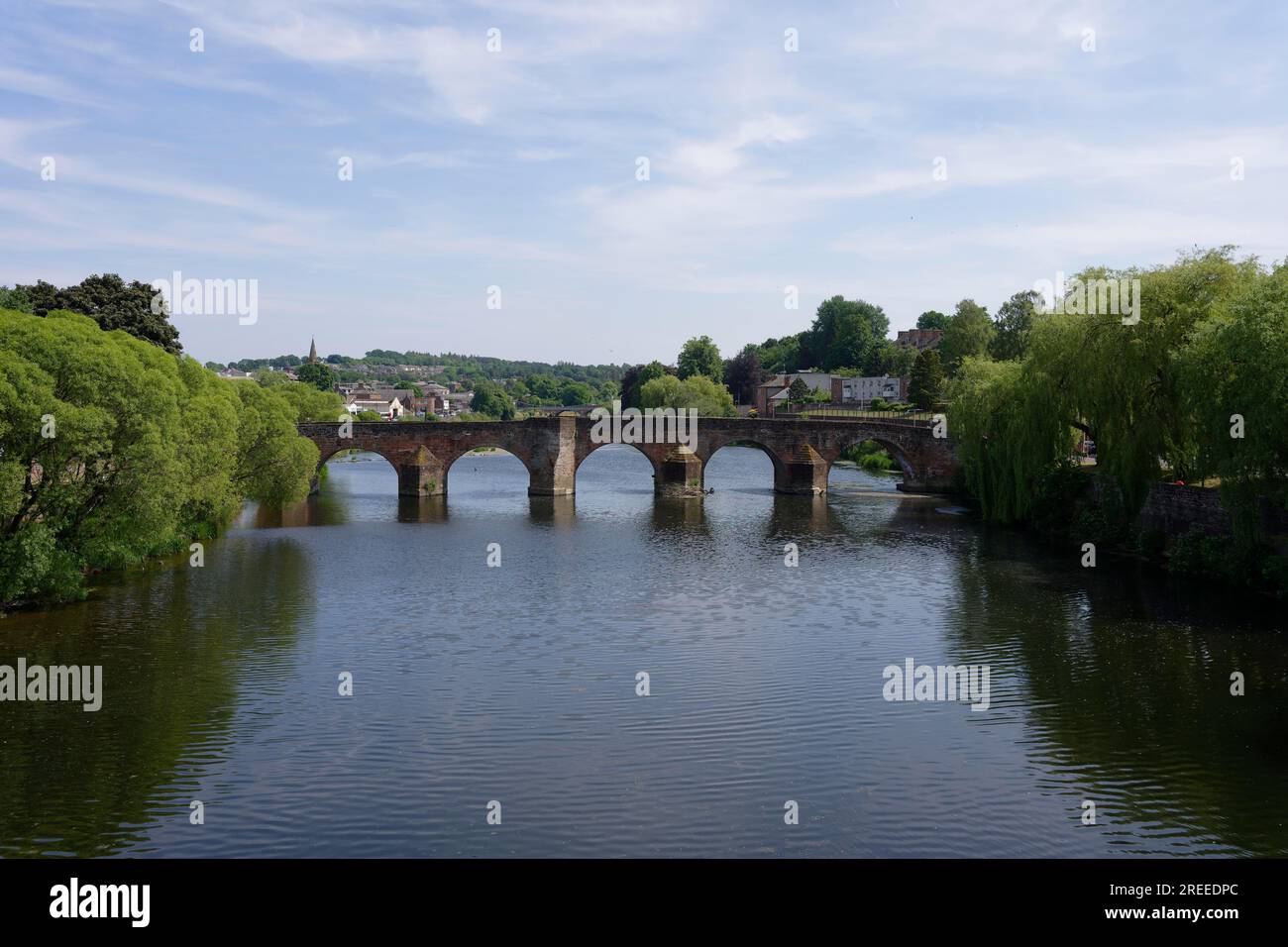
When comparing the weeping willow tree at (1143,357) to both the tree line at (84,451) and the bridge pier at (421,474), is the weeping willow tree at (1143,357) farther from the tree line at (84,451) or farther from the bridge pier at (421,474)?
the bridge pier at (421,474)

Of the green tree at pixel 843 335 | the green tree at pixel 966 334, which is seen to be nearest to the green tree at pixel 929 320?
the green tree at pixel 843 335

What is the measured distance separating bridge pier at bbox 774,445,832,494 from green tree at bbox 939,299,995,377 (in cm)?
3906

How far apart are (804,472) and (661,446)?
9314 mm

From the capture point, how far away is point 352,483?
3201 inches

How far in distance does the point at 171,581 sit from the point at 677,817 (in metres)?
24.4

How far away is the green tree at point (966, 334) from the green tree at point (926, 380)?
6512mm

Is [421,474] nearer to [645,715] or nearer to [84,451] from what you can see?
[84,451]

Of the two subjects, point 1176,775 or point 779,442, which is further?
point 779,442

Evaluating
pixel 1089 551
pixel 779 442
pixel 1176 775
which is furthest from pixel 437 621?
pixel 779 442

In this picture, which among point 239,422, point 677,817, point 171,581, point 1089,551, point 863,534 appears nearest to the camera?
point 677,817

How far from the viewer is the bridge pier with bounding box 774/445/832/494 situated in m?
69.8

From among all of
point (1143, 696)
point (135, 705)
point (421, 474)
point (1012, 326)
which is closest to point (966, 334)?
point (1012, 326)

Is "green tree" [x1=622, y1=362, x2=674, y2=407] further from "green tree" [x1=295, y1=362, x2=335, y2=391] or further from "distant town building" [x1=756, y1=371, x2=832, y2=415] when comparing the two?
"green tree" [x1=295, y1=362, x2=335, y2=391]

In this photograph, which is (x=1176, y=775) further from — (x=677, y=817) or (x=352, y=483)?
(x=352, y=483)
